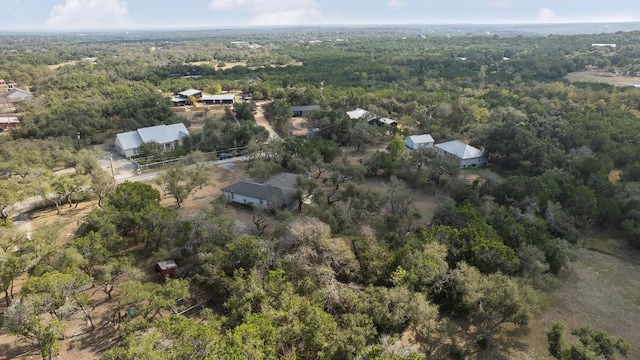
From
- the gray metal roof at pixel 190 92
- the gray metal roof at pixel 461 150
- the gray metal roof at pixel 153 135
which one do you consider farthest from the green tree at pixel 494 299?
the gray metal roof at pixel 190 92

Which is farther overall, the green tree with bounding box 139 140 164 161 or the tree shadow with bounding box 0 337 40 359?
the green tree with bounding box 139 140 164 161

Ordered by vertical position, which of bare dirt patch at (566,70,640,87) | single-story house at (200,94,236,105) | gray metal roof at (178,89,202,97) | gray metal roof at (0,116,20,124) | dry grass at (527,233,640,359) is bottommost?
dry grass at (527,233,640,359)

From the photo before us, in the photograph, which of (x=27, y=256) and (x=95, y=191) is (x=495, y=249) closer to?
(x=27, y=256)

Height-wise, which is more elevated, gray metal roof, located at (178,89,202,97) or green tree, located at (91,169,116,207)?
gray metal roof, located at (178,89,202,97)

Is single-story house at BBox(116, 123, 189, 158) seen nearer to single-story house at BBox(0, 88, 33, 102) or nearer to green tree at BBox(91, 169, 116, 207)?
green tree at BBox(91, 169, 116, 207)

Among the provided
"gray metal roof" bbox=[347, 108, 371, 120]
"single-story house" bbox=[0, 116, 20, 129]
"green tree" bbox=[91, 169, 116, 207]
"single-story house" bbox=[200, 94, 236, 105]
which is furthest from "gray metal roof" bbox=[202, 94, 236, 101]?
"green tree" bbox=[91, 169, 116, 207]

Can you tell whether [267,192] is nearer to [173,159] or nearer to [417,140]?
[173,159]

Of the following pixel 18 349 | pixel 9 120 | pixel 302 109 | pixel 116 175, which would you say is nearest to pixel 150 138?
pixel 116 175
